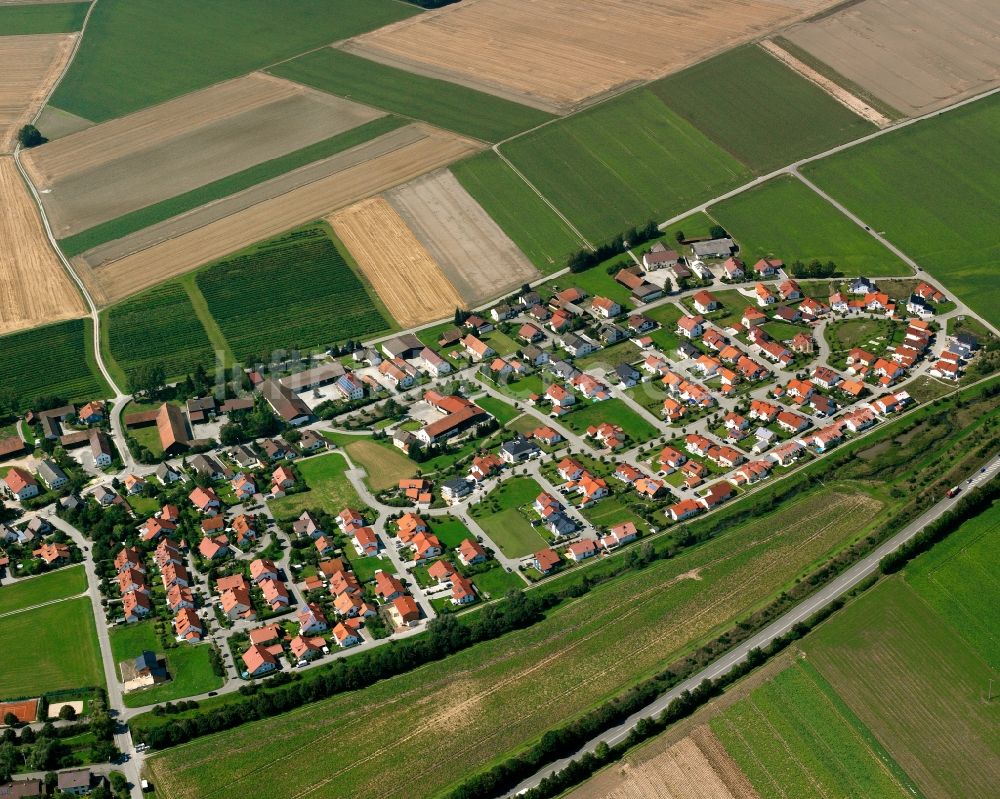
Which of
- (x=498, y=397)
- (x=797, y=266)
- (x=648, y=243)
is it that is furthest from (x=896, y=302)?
(x=498, y=397)

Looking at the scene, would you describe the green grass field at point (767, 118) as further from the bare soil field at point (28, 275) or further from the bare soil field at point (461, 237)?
the bare soil field at point (28, 275)

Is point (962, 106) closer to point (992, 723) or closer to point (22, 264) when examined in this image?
point (992, 723)

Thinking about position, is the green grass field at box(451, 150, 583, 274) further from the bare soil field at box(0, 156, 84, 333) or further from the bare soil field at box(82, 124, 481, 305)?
the bare soil field at box(0, 156, 84, 333)

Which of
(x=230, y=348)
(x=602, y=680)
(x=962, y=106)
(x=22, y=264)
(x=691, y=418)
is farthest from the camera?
(x=962, y=106)

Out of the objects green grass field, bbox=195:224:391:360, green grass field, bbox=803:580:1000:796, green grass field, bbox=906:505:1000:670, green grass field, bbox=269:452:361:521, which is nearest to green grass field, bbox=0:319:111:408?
green grass field, bbox=195:224:391:360

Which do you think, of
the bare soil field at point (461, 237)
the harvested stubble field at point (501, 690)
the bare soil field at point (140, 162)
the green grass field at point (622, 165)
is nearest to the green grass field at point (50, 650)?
the harvested stubble field at point (501, 690)

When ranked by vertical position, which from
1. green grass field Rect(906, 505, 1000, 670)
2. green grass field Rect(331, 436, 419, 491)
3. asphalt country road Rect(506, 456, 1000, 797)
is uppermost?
green grass field Rect(906, 505, 1000, 670)
